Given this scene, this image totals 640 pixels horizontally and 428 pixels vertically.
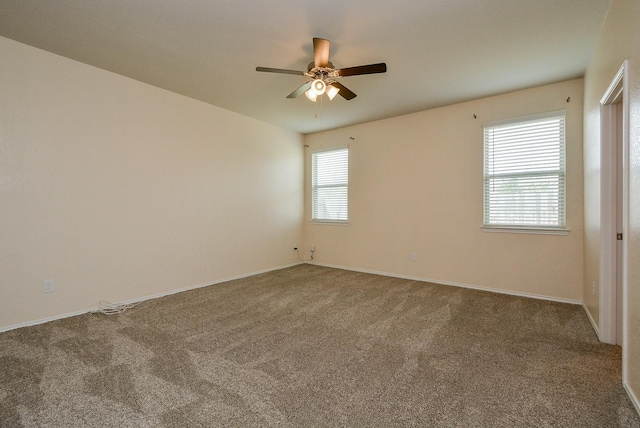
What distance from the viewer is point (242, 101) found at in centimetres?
417

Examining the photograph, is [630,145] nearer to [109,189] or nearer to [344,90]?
[344,90]

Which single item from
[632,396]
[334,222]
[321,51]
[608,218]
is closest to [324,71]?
[321,51]

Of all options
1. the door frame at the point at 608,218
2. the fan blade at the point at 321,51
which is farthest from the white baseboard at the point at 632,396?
the fan blade at the point at 321,51

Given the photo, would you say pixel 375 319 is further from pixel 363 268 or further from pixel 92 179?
pixel 92 179

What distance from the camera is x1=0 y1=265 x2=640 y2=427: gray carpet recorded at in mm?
1578

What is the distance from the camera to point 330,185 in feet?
18.6

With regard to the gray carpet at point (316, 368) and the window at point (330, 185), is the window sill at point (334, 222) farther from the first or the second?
the gray carpet at point (316, 368)

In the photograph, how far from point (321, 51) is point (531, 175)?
3075mm

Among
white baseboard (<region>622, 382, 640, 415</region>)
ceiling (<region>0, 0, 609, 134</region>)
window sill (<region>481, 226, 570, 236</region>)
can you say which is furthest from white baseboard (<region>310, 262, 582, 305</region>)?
ceiling (<region>0, 0, 609, 134</region>)

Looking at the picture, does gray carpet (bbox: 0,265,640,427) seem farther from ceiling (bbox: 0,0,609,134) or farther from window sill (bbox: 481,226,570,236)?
ceiling (bbox: 0,0,609,134)

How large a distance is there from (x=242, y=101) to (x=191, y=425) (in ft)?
12.6

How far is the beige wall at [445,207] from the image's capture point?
3.48m

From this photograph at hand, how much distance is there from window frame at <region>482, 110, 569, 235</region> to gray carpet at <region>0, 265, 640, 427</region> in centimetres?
91

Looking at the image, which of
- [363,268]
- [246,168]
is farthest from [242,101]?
[363,268]
